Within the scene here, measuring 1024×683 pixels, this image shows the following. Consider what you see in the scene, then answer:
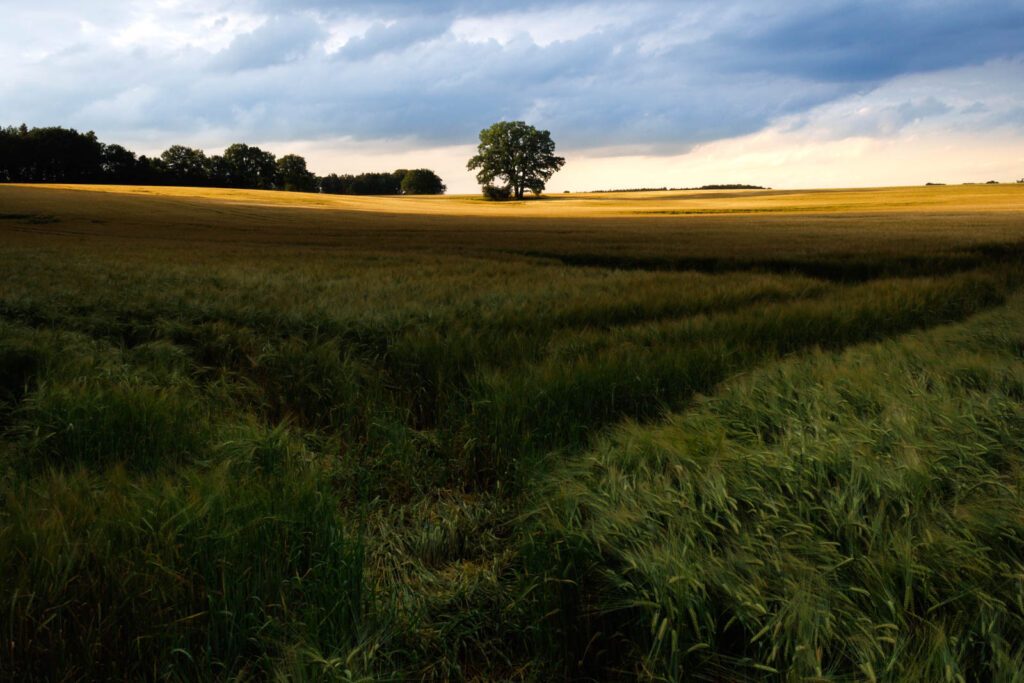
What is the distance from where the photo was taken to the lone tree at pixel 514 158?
81.0 m

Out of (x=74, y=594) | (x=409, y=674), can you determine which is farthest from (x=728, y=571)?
(x=74, y=594)

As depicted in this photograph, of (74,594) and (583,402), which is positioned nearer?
(74,594)

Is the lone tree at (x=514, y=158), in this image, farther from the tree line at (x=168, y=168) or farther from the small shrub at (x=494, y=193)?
the tree line at (x=168, y=168)

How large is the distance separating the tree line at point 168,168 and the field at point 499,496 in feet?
282

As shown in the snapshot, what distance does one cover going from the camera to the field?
5.52 ft

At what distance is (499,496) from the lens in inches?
123

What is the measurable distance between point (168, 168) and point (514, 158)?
4887 cm

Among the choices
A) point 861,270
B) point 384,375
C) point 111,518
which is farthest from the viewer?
point 861,270

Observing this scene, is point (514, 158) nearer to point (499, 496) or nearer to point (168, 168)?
point (168, 168)

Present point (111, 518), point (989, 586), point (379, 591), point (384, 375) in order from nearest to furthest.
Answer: point (989, 586) < point (111, 518) < point (379, 591) < point (384, 375)

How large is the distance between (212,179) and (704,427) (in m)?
99.2

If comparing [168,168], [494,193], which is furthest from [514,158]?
[168,168]

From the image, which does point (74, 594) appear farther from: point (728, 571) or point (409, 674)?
point (728, 571)

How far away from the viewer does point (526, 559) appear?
218cm
